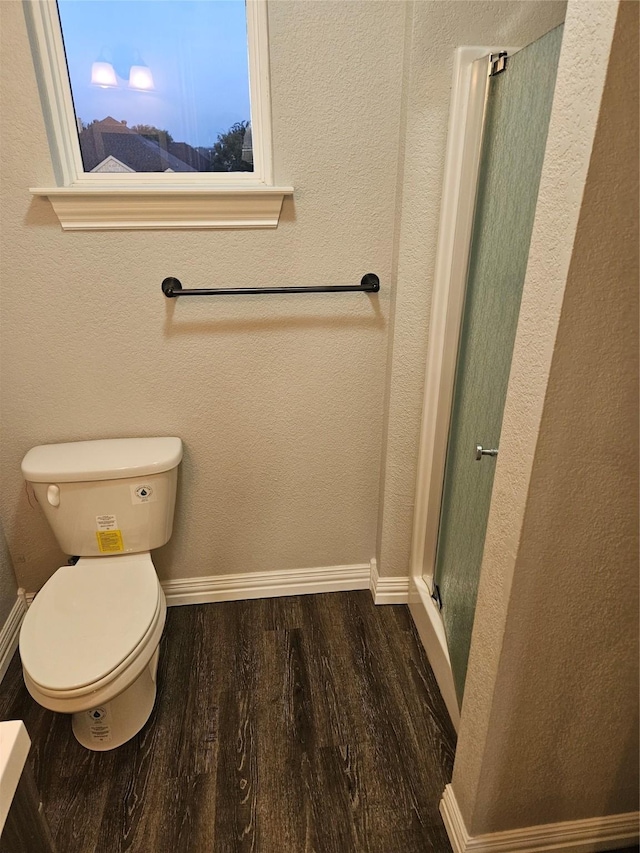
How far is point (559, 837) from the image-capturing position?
1.23 meters

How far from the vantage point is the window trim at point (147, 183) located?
1.39 meters

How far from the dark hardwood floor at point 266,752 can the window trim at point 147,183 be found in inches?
53.0

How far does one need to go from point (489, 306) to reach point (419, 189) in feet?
1.28

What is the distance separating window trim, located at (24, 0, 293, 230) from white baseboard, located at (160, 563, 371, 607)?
1.22 metres

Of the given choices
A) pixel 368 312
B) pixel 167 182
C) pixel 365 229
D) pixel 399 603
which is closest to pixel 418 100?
pixel 365 229

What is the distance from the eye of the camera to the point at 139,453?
64.1 inches

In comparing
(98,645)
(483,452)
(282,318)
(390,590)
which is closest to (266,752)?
(98,645)

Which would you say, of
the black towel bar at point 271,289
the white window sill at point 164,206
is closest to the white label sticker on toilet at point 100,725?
the black towel bar at point 271,289

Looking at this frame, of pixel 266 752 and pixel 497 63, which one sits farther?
pixel 266 752

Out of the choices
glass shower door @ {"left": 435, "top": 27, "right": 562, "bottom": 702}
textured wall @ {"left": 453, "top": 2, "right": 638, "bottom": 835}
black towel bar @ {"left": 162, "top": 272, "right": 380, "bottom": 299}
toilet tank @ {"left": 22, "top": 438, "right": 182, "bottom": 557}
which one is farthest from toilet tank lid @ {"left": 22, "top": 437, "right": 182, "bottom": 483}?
textured wall @ {"left": 453, "top": 2, "right": 638, "bottom": 835}

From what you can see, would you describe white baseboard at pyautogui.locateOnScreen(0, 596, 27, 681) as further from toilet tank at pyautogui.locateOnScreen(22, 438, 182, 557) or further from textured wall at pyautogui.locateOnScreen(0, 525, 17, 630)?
toilet tank at pyautogui.locateOnScreen(22, 438, 182, 557)

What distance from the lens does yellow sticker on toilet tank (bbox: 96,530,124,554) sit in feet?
5.41

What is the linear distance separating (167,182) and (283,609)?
146 cm

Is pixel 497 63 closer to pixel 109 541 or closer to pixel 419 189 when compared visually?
pixel 419 189
